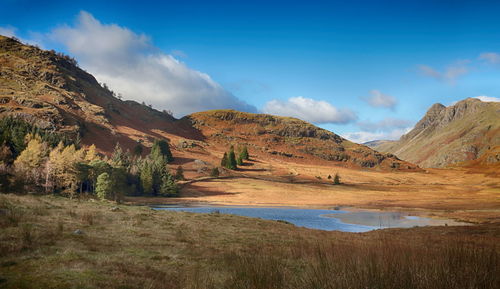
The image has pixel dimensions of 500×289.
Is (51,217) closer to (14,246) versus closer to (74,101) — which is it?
(14,246)

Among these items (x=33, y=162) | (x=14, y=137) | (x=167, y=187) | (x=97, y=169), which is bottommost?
(x=167, y=187)

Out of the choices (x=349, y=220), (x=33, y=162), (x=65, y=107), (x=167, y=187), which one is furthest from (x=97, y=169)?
(x=65, y=107)

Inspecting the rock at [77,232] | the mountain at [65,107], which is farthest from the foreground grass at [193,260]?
the mountain at [65,107]

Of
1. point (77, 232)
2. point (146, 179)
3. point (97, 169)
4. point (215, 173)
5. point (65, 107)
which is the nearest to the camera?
point (77, 232)

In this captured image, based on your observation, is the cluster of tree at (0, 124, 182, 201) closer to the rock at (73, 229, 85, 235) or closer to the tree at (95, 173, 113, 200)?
the tree at (95, 173, 113, 200)

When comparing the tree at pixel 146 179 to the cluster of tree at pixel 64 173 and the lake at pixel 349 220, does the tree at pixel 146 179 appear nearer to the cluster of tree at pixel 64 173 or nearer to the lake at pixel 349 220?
the cluster of tree at pixel 64 173

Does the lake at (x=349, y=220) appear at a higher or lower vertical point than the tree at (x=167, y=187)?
lower

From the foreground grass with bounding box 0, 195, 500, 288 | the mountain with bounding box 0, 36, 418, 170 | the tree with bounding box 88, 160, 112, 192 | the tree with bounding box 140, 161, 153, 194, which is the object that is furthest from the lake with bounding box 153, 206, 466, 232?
the mountain with bounding box 0, 36, 418, 170

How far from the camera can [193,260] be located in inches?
512

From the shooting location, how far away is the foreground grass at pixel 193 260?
5.97m

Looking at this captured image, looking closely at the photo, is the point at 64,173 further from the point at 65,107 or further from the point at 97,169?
the point at 65,107

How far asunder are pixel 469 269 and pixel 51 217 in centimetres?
1939

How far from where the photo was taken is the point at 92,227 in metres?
18.3

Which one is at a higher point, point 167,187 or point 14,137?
point 14,137
